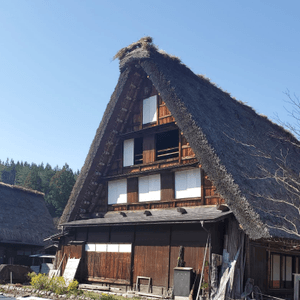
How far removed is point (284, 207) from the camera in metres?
14.0

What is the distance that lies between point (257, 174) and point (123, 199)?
6506mm

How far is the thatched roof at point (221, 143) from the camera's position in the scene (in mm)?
12398

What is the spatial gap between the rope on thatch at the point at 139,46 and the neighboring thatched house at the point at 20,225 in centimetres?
1606

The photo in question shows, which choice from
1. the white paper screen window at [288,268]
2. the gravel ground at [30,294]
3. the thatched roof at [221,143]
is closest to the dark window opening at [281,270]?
the white paper screen window at [288,268]

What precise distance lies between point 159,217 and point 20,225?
1764 cm

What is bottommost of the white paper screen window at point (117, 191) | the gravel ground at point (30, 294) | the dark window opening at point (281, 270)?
the gravel ground at point (30, 294)

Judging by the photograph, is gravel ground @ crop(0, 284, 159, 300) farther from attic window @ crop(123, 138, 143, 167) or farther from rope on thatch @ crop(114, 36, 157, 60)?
rope on thatch @ crop(114, 36, 157, 60)

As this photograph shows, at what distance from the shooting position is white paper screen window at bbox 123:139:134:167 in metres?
18.2

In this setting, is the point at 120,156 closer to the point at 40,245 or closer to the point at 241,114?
the point at 241,114

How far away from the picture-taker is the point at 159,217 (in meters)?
14.8

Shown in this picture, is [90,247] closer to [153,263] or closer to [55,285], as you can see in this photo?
[55,285]

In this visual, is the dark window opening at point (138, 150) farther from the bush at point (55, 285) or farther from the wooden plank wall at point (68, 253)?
the bush at point (55, 285)

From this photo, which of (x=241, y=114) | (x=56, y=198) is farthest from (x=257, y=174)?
(x=56, y=198)

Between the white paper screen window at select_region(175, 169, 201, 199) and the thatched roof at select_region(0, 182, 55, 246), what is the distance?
53.5ft
